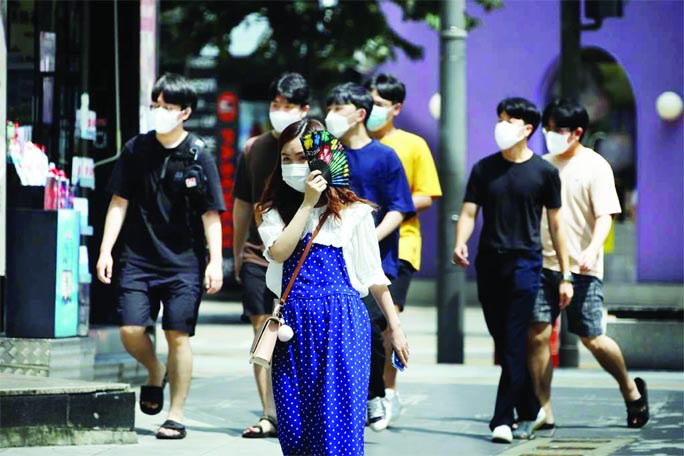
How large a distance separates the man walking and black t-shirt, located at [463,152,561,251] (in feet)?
1.52

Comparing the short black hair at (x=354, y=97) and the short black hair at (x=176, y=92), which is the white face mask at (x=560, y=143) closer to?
the short black hair at (x=354, y=97)

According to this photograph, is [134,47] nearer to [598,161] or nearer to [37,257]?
[37,257]

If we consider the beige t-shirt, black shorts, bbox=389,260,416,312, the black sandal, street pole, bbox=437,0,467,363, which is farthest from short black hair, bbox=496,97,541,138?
street pole, bbox=437,0,467,363

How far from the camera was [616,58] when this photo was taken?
75.1ft

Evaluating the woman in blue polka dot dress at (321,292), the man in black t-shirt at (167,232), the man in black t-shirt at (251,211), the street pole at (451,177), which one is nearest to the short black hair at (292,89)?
the man in black t-shirt at (251,211)

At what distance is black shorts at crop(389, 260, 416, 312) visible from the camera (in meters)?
8.81

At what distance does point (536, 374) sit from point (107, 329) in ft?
10.1

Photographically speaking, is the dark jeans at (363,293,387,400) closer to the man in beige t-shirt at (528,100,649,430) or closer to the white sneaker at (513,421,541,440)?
the white sneaker at (513,421,541,440)

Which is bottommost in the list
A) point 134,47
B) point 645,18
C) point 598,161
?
point 598,161

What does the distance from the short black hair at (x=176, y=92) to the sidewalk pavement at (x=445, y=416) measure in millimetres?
1790

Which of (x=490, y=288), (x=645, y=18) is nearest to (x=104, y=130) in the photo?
(x=490, y=288)

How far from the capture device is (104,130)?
1059 cm

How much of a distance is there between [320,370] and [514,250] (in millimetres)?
3123

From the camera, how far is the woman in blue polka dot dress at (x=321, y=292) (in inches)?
220
